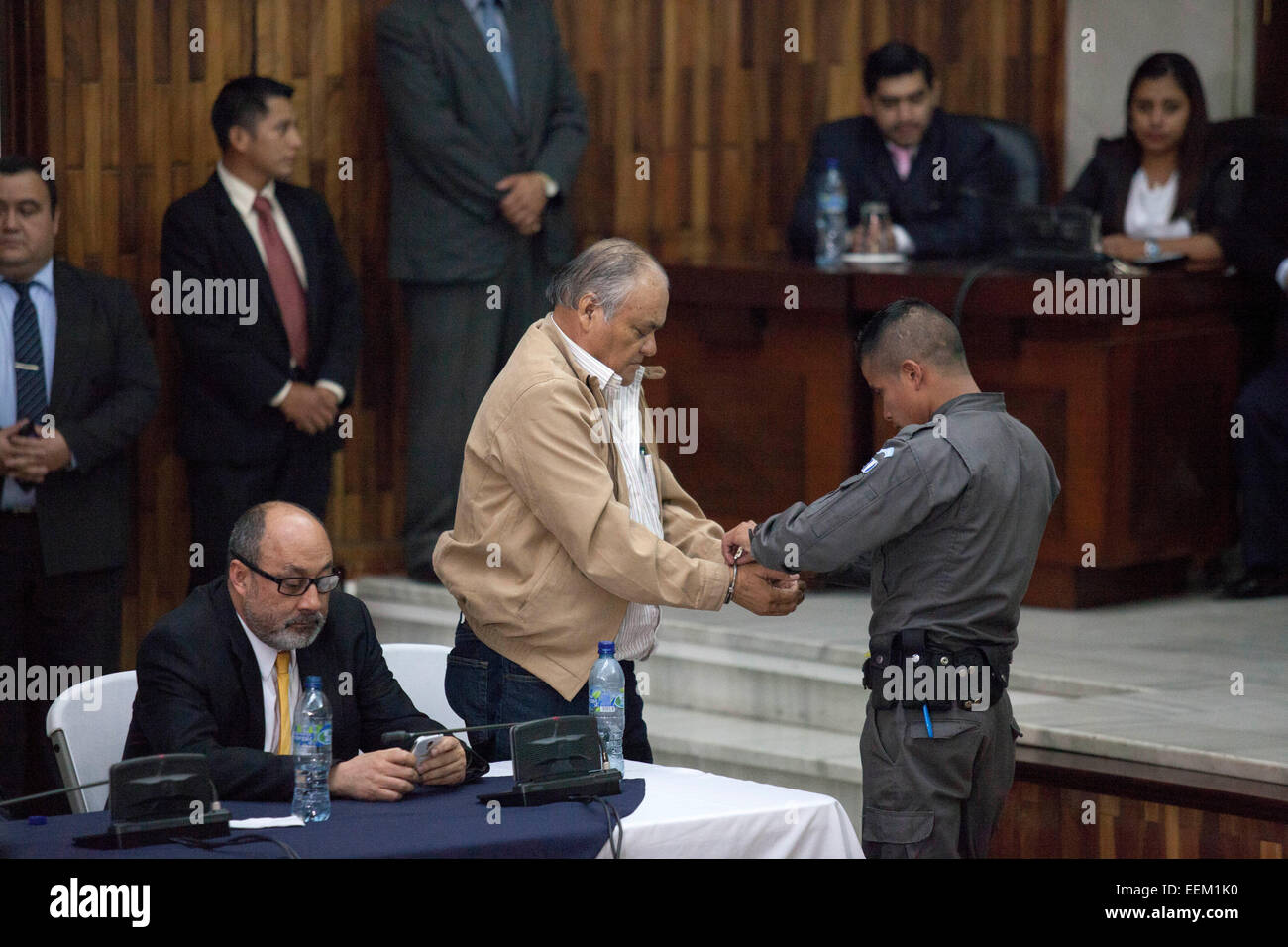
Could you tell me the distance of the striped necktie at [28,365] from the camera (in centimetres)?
566


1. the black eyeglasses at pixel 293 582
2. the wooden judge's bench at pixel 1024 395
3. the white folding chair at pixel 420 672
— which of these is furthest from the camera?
the wooden judge's bench at pixel 1024 395

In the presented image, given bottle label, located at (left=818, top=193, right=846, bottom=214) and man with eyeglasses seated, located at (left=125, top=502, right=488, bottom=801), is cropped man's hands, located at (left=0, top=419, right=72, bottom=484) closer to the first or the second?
man with eyeglasses seated, located at (left=125, top=502, right=488, bottom=801)

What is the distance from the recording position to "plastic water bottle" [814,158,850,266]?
7.13 metres

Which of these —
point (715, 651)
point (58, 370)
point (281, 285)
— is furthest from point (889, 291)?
point (58, 370)

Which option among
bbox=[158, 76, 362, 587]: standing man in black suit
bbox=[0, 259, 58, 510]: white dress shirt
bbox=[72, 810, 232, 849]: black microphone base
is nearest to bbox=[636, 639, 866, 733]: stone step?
bbox=[158, 76, 362, 587]: standing man in black suit

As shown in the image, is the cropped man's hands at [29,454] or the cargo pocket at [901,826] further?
the cropped man's hands at [29,454]

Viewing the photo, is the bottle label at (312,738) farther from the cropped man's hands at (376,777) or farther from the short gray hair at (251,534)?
the short gray hair at (251,534)

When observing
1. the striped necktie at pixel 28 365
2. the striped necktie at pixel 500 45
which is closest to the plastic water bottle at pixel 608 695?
the striped necktie at pixel 28 365

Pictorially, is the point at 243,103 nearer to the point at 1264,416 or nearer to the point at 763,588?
the point at 763,588

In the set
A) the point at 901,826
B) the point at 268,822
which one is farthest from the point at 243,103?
the point at 901,826

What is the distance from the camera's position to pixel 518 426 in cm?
395

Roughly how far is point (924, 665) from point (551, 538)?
0.77 meters

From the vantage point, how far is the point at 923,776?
390cm

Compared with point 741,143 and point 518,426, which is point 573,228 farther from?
→ point 518,426
